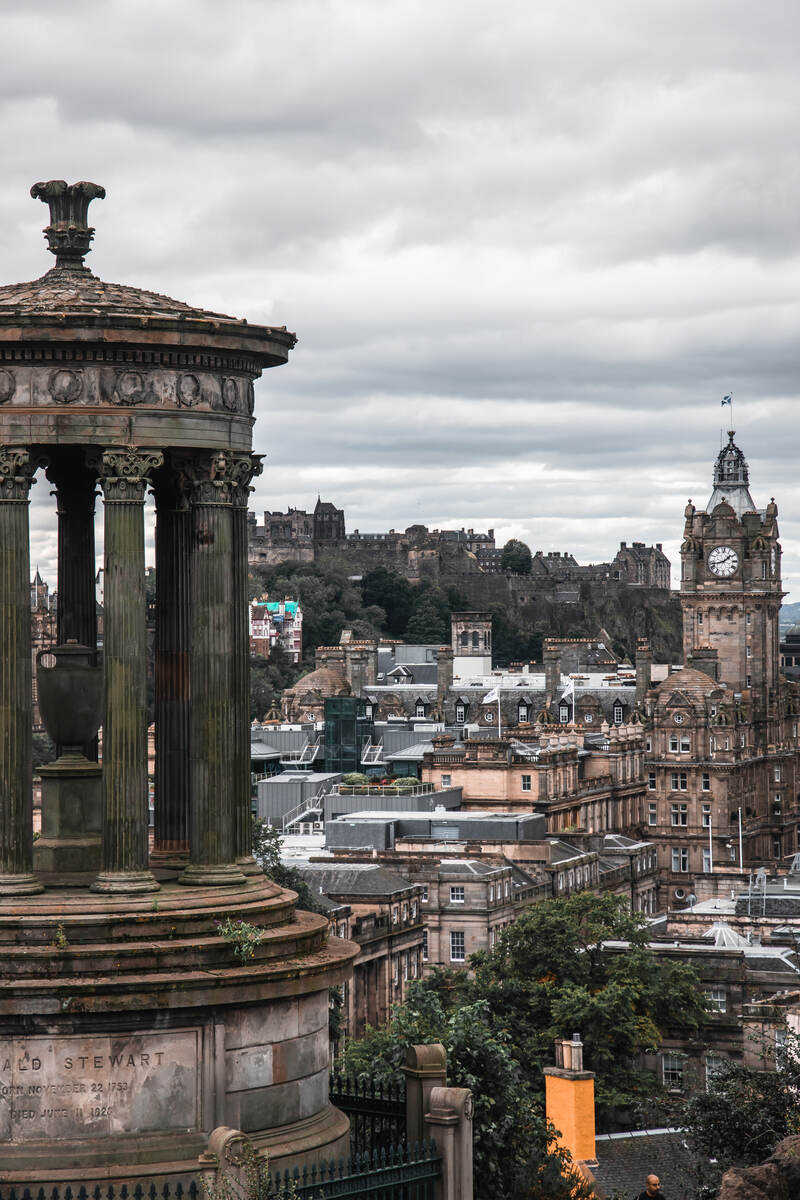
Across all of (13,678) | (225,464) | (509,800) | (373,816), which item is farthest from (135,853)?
(509,800)

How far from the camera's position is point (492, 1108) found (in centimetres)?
3584

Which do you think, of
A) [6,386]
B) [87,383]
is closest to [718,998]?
[87,383]

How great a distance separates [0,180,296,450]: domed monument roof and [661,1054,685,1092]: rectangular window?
5018 centimetres

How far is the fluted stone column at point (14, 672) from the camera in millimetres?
23031

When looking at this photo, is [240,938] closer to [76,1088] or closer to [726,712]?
[76,1088]

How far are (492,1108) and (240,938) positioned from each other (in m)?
13.8

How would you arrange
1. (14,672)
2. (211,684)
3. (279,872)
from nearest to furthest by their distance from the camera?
(14,672) < (211,684) < (279,872)

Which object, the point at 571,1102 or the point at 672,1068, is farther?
the point at 672,1068

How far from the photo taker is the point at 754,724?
165875 millimetres

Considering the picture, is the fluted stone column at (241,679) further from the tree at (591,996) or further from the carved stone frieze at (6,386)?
the tree at (591,996)

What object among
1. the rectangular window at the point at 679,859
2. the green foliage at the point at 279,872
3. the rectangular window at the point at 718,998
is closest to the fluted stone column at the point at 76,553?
the green foliage at the point at 279,872

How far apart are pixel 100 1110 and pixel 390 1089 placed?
4346 mm

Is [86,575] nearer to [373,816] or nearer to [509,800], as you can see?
[373,816]

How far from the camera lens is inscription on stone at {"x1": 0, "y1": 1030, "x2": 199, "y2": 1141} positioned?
22484 mm
